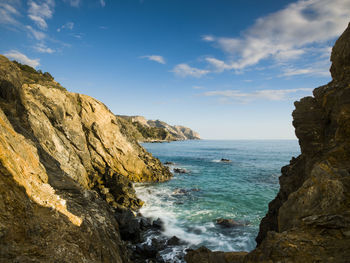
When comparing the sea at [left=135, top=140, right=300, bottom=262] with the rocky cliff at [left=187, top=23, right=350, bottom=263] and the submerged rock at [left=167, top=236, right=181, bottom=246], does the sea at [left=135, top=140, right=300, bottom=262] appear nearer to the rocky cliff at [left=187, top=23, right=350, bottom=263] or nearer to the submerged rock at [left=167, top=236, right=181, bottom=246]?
the submerged rock at [left=167, top=236, right=181, bottom=246]

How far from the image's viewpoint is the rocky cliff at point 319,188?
6.08 metres

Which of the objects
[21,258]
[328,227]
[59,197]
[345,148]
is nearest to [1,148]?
[59,197]

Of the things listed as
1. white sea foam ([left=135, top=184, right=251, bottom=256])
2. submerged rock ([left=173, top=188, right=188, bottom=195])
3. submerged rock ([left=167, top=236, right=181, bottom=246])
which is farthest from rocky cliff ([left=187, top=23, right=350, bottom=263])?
submerged rock ([left=173, top=188, right=188, bottom=195])

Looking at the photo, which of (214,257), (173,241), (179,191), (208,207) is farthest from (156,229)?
(179,191)

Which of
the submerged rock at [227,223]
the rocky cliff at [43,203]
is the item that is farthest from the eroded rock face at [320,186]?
the rocky cliff at [43,203]

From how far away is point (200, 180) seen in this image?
3991 centimetres

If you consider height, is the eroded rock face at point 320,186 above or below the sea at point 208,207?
above

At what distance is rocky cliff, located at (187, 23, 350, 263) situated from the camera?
A: 608cm

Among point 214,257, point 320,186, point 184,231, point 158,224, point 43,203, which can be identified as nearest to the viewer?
point 320,186

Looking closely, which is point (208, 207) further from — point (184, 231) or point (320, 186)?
point (320, 186)

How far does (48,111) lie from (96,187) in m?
12.9

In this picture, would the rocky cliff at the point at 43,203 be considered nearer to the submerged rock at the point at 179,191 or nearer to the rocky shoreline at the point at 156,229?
the rocky shoreline at the point at 156,229

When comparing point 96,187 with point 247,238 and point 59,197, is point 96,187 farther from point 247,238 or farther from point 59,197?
point 247,238

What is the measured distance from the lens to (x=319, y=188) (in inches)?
297
